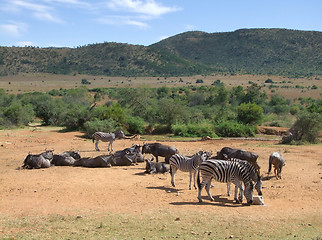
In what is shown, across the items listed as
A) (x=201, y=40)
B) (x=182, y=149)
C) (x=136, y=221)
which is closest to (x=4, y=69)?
(x=201, y=40)

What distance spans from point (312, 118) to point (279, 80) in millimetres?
66286

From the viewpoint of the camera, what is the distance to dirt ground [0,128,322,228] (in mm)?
10383

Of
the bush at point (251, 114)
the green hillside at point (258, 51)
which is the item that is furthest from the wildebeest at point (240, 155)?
the green hillside at point (258, 51)

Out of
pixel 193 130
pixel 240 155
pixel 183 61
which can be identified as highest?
pixel 183 61

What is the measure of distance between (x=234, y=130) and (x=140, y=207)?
801 inches

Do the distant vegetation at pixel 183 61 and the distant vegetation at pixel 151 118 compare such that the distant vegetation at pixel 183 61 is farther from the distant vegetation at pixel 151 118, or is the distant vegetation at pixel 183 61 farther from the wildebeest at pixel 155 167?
the wildebeest at pixel 155 167

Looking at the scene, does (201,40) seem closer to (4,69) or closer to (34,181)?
(4,69)

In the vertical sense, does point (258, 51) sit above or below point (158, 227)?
above

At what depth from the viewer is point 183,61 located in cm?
11231

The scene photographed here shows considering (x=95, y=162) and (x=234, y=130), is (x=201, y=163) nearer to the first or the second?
(x=95, y=162)

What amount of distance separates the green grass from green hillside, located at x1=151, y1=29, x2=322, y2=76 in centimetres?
9235

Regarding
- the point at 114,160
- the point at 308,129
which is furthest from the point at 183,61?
the point at 114,160

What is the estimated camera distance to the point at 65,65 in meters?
104

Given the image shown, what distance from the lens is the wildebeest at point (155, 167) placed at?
1511cm
